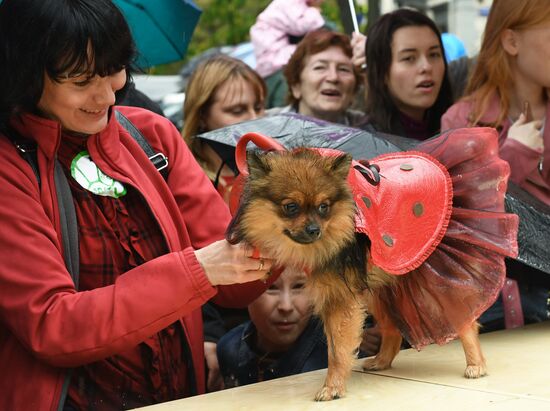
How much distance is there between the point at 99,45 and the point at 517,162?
1776mm

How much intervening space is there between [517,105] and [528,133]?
0.27 meters

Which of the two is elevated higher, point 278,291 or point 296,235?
point 296,235

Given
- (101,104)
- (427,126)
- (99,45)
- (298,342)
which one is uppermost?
(99,45)

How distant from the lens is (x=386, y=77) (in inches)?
163

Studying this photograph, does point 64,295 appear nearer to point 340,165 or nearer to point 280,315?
point 340,165

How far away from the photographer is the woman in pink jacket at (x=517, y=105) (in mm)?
3129

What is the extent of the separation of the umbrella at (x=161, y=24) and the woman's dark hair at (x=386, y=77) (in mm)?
926

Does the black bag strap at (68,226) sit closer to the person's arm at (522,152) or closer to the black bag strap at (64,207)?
the black bag strap at (64,207)

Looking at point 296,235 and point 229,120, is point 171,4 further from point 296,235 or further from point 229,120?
point 296,235

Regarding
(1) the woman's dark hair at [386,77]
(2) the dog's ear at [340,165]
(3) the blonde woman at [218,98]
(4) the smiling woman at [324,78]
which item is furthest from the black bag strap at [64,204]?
(4) the smiling woman at [324,78]

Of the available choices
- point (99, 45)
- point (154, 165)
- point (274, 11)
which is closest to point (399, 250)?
point (154, 165)

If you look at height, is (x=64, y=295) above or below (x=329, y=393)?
above

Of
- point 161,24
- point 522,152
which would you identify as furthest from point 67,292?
point 161,24

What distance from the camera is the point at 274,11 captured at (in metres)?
5.47
